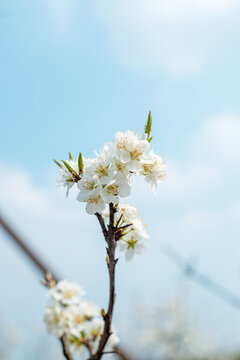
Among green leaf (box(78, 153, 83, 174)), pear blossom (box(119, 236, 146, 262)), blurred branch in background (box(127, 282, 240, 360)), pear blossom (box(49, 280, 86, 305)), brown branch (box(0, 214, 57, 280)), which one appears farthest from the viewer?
blurred branch in background (box(127, 282, 240, 360))

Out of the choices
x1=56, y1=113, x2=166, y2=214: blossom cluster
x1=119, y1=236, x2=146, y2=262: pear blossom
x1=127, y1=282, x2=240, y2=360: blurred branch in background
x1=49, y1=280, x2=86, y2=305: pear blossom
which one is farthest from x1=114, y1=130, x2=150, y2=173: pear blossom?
x1=127, y1=282, x2=240, y2=360: blurred branch in background

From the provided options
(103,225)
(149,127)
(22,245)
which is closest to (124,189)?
(103,225)

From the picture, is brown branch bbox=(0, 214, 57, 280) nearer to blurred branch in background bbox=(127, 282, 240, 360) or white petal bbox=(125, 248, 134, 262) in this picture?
white petal bbox=(125, 248, 134, 262)

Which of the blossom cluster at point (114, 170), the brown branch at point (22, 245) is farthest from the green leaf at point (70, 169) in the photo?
the brown branch at point (22, 245)

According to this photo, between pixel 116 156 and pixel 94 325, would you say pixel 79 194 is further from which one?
pixel 94 325

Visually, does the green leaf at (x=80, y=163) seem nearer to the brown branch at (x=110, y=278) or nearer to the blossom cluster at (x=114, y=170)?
the blossom cluster at (x=114, y=170)

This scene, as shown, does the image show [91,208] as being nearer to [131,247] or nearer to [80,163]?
[80,163]
